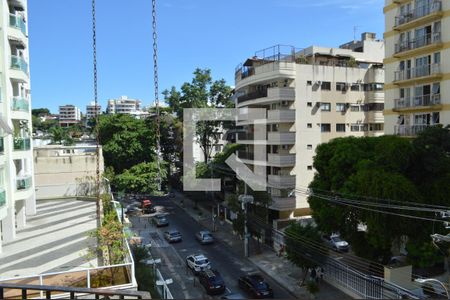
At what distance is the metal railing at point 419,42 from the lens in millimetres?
21102

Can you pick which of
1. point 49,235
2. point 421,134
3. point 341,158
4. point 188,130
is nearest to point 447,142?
point 421,134

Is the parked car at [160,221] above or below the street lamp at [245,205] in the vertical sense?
below

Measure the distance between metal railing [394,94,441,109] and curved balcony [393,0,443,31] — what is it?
4487 mm

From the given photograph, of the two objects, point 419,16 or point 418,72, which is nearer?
point 419,16

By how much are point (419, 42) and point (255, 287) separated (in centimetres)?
1737

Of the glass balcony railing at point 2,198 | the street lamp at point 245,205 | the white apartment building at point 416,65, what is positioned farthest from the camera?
the street lamp at point 245,205

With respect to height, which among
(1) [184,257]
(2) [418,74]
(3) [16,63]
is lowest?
(1) [184,257]

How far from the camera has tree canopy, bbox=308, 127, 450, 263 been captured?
15.5m

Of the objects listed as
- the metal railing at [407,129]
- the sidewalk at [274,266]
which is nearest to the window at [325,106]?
the metal railing at [407,129]

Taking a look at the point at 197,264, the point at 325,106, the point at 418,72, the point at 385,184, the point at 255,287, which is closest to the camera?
the point at 385,184

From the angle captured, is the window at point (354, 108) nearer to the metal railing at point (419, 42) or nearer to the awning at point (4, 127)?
the metal railing at point (419, 42)

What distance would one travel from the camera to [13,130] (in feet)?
52.1

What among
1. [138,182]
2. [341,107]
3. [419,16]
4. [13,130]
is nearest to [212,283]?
[13,130]

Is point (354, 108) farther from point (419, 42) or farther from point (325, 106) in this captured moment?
point (419, 42)
